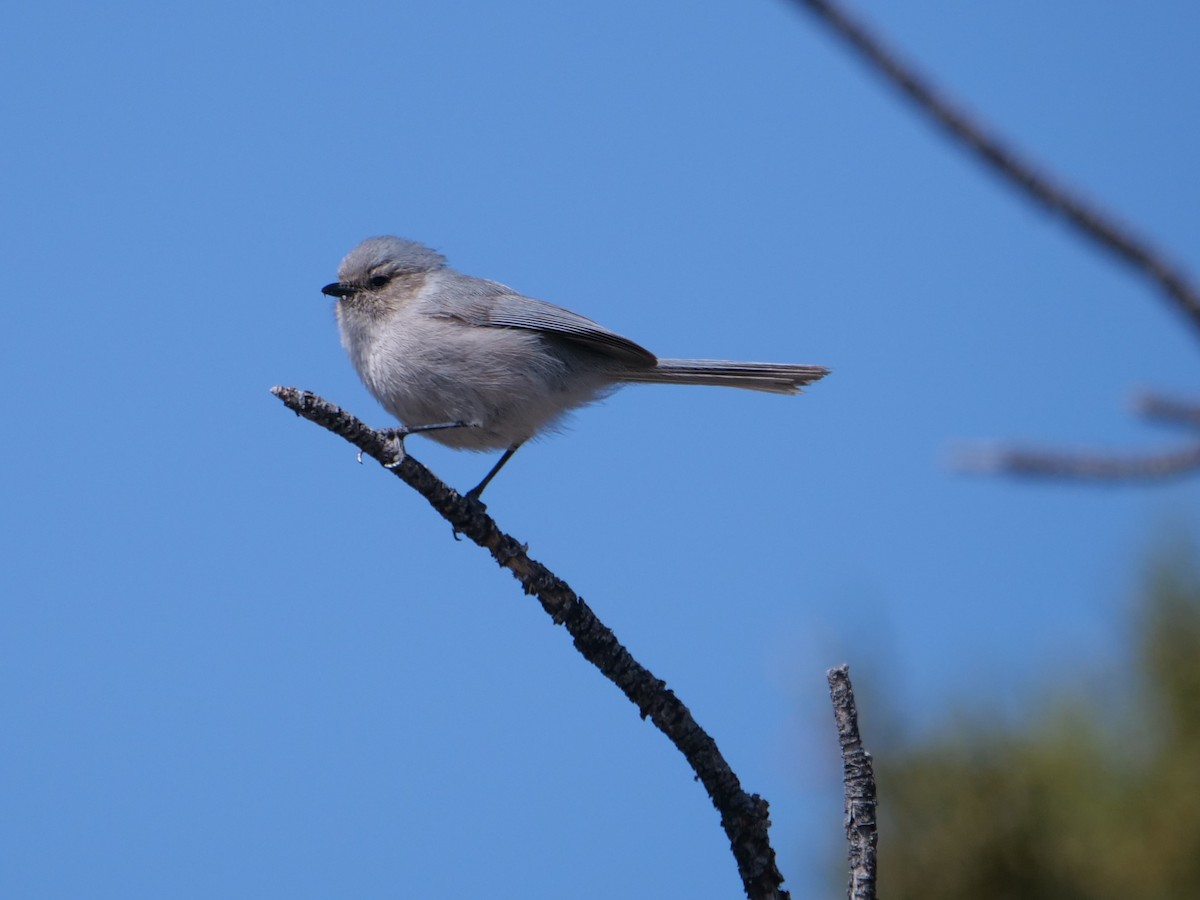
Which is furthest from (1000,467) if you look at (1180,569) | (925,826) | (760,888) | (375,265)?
(1180,569)

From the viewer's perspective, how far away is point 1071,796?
656 cm

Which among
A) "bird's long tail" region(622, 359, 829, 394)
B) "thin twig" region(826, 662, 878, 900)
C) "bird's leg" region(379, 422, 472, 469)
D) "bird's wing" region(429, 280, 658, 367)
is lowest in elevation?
"thin twig" region(826, 662, 878, 900)

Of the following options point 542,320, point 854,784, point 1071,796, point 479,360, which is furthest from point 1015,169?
point 1071,796

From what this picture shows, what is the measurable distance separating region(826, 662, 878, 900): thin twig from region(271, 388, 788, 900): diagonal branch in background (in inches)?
7.4

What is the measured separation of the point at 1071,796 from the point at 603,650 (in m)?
4.73

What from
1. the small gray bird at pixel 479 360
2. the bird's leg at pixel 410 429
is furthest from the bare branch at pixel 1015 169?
the small gray bird at pixel 479 360

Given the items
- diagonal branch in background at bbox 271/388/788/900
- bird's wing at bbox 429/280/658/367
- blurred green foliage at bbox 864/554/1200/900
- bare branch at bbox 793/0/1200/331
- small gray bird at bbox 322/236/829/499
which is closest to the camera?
bare branch at bbox 793/0/1200/331

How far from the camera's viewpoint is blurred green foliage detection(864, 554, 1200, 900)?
596cm

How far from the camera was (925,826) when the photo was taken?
20.0 feet

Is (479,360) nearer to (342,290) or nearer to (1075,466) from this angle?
(342,290)

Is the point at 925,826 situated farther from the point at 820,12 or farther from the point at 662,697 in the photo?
the point at 820,12

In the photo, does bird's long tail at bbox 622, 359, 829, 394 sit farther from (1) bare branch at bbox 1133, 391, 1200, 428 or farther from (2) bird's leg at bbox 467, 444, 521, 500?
(1) bare branch at bbox 1133, 391, 1200, 428

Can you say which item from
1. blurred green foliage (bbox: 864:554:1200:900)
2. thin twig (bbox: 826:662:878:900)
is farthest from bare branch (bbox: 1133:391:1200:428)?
blurred green foliage (bbox: 864:554:1200:900)

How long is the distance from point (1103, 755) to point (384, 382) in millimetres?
4557
